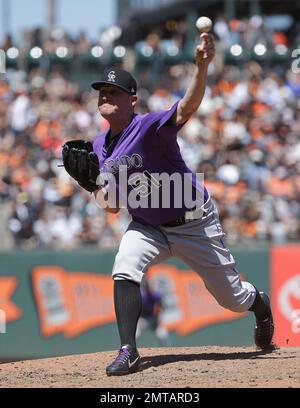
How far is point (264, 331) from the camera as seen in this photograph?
21.2 ft

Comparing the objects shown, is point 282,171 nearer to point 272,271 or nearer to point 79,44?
point 272,271

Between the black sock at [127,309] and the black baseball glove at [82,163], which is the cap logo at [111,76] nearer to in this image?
the black baseball glove at [82,163]

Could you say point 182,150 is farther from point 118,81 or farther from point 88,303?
point 118,81

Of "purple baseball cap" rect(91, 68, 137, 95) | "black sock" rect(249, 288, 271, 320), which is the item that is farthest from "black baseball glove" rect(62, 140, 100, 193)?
"black sock" rect(249, 288, 271, 320)

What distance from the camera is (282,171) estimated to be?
13109 mm

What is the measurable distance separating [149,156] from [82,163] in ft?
1.37

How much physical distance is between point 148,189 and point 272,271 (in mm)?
6734

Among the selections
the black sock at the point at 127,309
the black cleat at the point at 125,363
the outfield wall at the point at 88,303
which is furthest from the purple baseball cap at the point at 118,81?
the outfield wall at the point at 88,303

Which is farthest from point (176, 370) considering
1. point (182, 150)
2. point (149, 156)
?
point (182, 150)

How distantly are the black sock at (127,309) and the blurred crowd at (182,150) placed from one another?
6.68 metres

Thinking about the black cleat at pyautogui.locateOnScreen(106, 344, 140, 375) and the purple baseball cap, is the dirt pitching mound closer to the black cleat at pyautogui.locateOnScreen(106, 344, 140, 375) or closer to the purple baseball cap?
the black cleat at pyautogui.locateOnScreen(106, 344, 140, 375)

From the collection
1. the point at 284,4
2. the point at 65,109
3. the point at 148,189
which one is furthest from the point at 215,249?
the point at 284,4

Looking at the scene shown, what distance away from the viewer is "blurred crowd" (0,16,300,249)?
1249cm

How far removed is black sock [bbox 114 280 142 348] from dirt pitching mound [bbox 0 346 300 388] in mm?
246
